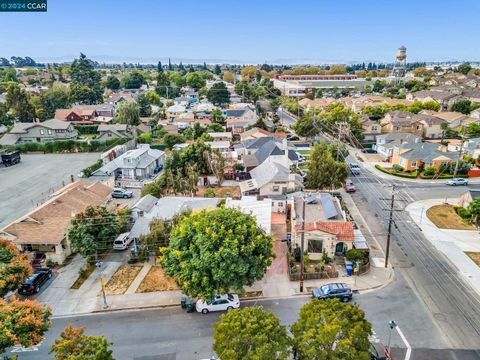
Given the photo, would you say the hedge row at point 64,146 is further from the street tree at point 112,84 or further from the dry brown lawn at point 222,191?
the street tree at point 112,84

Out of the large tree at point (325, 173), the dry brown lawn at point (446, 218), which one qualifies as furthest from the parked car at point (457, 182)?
the large tree at point (325, 173)

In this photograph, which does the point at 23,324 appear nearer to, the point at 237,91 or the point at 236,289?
the point at 236,289

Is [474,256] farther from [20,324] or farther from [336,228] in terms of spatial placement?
[20,324]

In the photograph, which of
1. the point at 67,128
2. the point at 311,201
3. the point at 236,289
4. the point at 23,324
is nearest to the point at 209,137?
the point at 67,128

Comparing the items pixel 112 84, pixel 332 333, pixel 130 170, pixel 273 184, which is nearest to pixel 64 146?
pixel 130 170

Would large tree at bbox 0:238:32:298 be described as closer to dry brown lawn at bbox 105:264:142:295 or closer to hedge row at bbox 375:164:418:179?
dry brown lawn at bbox 105:264:142:295
